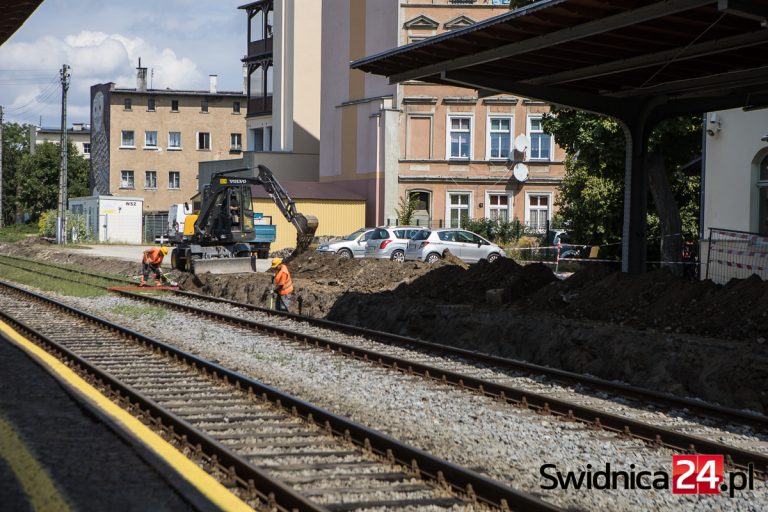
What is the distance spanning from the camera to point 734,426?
10312 mm

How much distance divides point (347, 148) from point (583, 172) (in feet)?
65.2

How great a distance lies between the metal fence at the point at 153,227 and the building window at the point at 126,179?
913 cm

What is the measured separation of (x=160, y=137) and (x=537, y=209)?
41855 millimetres

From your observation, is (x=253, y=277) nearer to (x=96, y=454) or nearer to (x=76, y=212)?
(x=96, y=454)

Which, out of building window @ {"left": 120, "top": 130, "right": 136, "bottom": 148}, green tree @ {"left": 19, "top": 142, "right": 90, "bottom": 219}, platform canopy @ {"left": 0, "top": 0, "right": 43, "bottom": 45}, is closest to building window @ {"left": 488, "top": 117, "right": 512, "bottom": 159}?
platform canopy @ {"left": 0, "top": 0, "right": 43, "bottom": 45}

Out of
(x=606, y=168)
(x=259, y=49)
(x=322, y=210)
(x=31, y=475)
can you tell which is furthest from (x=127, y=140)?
(x=31, y=475)

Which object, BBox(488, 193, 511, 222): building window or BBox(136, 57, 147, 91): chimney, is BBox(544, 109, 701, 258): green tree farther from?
BBox(136, 57, 147, 91): chimney

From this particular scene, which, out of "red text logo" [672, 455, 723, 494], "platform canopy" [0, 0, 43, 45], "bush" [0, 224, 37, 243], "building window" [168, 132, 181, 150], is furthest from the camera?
"building window" [168, 132, 181, 150]

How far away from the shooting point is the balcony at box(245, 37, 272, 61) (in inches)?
2618

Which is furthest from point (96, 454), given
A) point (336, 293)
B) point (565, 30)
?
point (336, 293)

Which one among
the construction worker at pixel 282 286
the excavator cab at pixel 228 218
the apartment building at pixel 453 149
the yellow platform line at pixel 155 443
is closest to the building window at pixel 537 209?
the apartment building at pixel 453 149

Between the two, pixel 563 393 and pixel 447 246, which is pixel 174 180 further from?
pixel 563 393

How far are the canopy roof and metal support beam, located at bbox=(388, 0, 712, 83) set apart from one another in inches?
0.6

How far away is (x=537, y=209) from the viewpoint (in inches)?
1976
